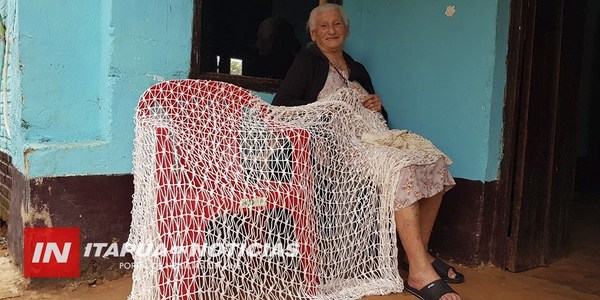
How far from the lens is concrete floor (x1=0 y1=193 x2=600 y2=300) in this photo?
213 centimetres

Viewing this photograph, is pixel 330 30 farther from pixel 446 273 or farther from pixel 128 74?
pixel 446 273

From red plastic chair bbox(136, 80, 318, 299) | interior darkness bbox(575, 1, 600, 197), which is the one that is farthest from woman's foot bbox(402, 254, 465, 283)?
interior darkness bbox(575, 1, 600, 197)

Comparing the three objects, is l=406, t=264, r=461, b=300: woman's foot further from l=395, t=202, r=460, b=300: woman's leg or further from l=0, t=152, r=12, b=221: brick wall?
l=0, t=152, r=12, b=221: brick wall

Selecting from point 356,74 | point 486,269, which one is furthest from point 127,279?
point 486,269

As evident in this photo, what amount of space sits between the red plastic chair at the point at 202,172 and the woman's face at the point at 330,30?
673 mm

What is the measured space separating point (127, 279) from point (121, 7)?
1.27 meters

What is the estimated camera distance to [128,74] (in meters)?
2.30

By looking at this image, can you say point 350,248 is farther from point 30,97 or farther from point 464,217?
point 30,97

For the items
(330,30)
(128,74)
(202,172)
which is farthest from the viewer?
(330,30)

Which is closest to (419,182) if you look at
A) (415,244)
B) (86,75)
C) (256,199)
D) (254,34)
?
(415,244)

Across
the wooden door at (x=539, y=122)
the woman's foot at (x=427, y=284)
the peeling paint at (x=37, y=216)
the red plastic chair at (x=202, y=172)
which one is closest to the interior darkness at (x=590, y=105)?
the wooden door at (x=539, y=122)

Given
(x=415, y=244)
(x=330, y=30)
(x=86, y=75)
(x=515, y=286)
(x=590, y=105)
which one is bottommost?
(x=515, y=286)

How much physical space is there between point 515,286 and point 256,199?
142 cm

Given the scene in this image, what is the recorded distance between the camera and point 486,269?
103 inches
